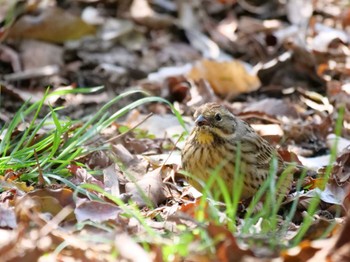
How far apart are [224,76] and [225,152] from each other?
211 centimetres

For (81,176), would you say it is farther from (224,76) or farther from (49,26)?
(49,26)

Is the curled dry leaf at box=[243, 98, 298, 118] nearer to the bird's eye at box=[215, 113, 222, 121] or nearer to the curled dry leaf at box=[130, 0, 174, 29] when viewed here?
the bird's eye at box=[215, 113, 222, 121]

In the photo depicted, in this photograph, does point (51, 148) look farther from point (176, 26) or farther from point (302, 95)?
point (176, 26)

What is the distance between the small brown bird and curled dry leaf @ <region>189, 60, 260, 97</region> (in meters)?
1.77

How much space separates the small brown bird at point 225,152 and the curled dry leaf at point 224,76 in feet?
5.82

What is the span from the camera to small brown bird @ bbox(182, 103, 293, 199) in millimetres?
4820

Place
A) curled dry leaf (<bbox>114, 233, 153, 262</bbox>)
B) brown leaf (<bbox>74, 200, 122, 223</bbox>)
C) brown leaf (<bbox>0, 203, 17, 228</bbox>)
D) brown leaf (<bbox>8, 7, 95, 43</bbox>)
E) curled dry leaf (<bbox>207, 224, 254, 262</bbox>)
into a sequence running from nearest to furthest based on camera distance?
curled dry leaf (<bbox>114, 233, 153, 262</bbox>), curled dry leaf (<bbox>207, 224, 254, 262</bbox>), brown leaf (<bbox>0, 203, 17, 228</bbox>), brown leaf (<bbox>74, 200, 122, 223</bbox>), brown leaf (<bbox>8, 7, 95, 43</bbox>)

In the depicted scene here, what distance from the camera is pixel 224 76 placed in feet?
22.9

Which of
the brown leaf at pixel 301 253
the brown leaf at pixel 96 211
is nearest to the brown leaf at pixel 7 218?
the brown leaf at pixel 96 211

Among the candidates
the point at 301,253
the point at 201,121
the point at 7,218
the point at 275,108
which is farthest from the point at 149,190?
the point at 275,108

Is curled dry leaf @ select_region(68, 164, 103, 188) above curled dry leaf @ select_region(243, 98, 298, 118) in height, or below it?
above

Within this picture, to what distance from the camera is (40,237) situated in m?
3.65

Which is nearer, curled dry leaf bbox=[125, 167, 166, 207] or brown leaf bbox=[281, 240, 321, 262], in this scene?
brown leaf bbox=[281, 240, 321, 262]

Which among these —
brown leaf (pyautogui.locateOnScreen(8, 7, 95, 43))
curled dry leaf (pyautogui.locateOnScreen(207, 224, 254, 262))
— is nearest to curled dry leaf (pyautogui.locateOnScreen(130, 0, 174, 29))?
brown leaf (pyautogui.locateOnScreen(8, 7, 95, 43))
